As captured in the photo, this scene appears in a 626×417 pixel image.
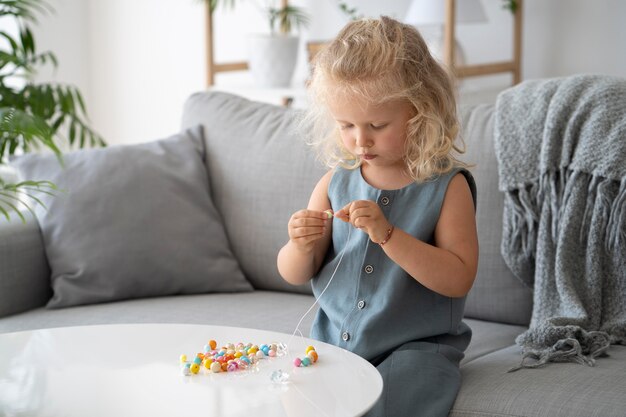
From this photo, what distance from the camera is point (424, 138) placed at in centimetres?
150

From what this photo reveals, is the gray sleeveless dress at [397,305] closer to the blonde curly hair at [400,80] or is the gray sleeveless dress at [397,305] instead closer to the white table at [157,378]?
the blonde curly hair at [400,80]

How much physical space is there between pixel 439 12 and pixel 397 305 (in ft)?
5.54

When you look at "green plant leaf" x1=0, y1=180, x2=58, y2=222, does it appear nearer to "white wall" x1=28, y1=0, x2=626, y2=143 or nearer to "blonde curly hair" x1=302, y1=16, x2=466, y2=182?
"blonde curly hair" x1=302, y1=16, x2=466, y2=182

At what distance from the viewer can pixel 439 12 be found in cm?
298

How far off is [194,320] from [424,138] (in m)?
0.68

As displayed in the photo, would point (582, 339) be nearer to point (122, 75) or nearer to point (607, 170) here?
point (607, 170)

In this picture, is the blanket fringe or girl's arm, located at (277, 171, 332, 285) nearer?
girl's arm, located at (277, 171, 332, 285)

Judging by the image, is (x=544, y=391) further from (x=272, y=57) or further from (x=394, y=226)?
(x=272, y=57)

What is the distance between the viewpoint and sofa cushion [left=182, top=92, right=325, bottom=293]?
7.03ft

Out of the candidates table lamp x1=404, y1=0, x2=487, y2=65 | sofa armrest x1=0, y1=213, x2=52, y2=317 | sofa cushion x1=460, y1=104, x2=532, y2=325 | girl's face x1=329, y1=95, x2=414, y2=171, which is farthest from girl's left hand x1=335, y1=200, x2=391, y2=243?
table lamp x1=404, y1=0, x2=487, y2=65

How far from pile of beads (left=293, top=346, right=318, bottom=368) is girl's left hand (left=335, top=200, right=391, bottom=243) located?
0.69 feet

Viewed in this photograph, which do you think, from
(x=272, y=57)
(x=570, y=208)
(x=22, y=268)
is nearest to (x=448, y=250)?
(x=570, y=208)

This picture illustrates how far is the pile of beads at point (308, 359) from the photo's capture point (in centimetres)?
126

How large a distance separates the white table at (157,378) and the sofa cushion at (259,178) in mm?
717
